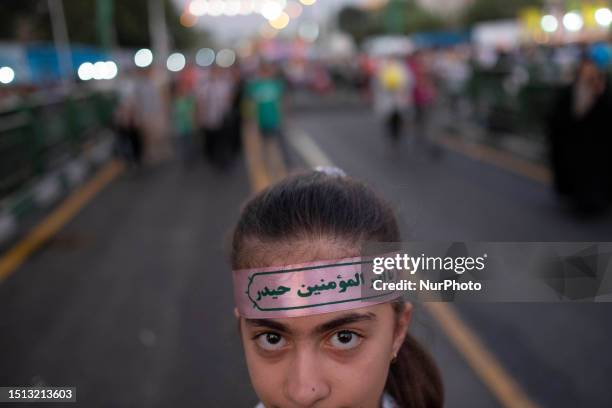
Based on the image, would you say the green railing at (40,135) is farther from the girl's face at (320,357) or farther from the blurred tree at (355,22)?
the blurred tree at (355,22)

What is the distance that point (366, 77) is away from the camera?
29172 mm

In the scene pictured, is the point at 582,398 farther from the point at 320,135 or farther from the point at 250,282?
the point at 320,135

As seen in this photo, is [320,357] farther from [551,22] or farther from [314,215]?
[551,22]

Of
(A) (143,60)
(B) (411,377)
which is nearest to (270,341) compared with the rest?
(B) (411,377)

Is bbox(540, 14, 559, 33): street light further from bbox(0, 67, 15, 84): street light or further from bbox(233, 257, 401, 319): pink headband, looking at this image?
bbox(233, 257, 401, 319): pink headband

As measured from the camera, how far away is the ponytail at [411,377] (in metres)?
1.62

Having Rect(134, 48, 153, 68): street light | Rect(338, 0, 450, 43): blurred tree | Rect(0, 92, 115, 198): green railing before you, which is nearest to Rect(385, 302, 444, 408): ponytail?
Rect(0, 92, 115, 198): green railing

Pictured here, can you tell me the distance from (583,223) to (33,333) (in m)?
5.52

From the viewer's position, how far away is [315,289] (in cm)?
118

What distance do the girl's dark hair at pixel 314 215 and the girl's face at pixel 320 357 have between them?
0.42ft

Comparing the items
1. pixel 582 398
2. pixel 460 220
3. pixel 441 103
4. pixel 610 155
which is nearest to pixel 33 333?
pixel 582 398

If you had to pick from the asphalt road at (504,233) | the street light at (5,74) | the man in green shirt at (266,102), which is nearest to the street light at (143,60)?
the man in green shirt at (266,102)

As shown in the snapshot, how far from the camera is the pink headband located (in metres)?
1.19

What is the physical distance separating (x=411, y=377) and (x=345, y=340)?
451 millimetres
